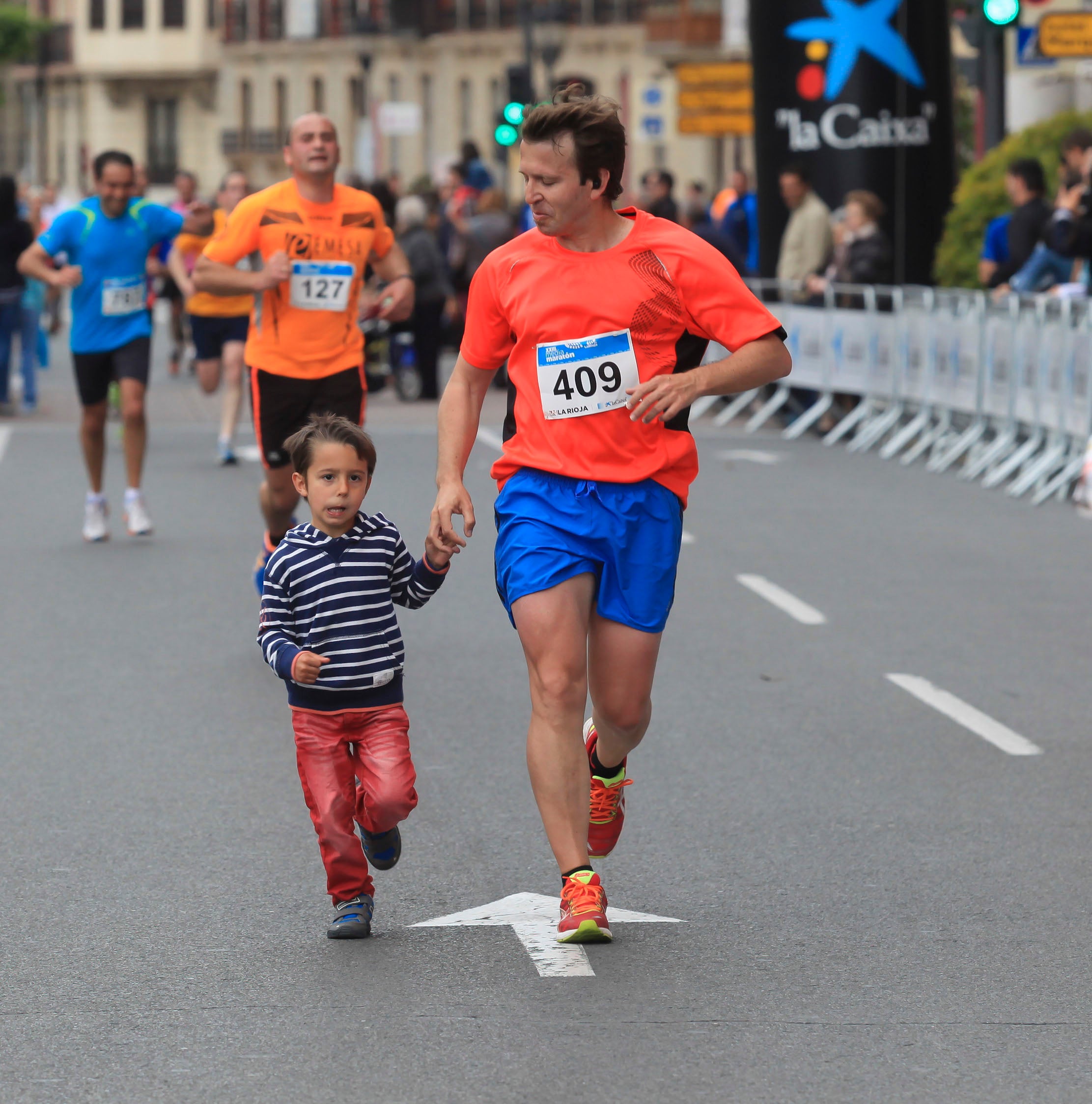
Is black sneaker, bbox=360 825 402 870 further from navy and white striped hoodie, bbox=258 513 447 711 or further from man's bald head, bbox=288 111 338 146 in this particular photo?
man's bald head, bbox=288 111 338 146

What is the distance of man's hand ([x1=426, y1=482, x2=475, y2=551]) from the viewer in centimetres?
551

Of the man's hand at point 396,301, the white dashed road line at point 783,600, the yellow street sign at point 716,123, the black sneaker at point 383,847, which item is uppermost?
the yellow street sign at point 716,123

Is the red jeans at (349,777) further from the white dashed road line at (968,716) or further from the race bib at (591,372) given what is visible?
the white dashed road line at (968,716)

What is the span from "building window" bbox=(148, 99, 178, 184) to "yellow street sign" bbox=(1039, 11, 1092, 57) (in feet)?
252

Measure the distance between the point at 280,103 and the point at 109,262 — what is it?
3050 inches

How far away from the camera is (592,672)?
584 cm

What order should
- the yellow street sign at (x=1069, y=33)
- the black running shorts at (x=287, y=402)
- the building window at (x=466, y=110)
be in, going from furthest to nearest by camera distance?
the building window at (x=466, y=110) → the yellow street sign at (x=1069, y=33) → the black running shorts at (x=287, y=402)

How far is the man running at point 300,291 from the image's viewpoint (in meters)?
9.77

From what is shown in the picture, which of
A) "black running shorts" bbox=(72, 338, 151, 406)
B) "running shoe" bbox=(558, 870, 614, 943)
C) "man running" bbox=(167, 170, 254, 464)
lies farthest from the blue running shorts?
"man running" bbox=(167, 170, 254, 464)

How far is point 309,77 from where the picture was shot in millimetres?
86250

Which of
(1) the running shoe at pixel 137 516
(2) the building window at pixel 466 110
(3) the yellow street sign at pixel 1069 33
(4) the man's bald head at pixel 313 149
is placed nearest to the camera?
(4) the man's bald head at pixel 313 149

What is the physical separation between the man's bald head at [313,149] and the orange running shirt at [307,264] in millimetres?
120

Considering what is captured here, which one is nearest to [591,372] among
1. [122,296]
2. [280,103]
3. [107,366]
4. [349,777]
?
[349,777]

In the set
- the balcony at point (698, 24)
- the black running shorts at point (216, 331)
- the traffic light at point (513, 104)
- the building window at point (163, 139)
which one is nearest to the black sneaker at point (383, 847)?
the black running shorts at point (216, 331)
